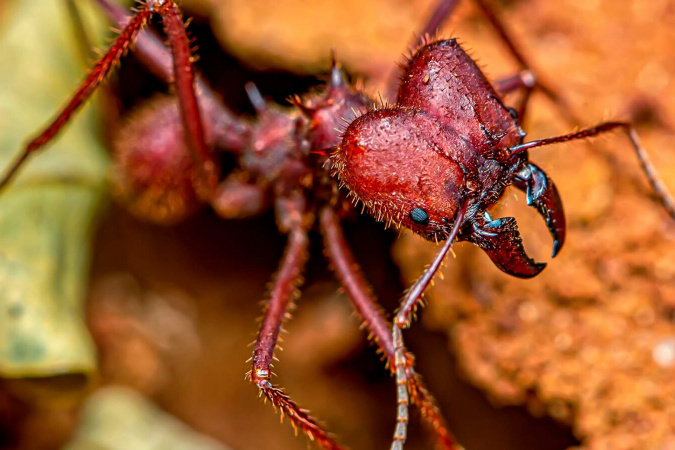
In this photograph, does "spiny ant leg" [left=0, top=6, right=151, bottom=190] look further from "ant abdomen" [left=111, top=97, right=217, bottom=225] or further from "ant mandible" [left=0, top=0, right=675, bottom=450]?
"ant abdomen" [left=111, top=97, right=217, bottom=225]

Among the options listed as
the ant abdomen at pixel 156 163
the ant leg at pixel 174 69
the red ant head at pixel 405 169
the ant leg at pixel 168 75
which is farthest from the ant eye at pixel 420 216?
the ant abdomen at pixel 156 163

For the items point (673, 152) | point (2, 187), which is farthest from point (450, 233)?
point (2, 187)

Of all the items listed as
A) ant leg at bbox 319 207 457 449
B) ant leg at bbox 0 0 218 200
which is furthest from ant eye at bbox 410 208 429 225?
ant leg at bbox 0 0 218 200

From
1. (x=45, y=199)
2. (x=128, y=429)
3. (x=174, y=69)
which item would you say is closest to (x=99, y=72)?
(x=174, y=69)

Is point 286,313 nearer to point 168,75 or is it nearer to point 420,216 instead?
point 420,216

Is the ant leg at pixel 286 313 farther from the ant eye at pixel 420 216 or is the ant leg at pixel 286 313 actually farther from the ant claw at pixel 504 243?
the ant claw at pixel 504 243

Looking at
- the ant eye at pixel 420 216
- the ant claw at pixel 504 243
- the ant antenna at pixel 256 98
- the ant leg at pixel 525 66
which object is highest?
the ant leg at pixel 525 66

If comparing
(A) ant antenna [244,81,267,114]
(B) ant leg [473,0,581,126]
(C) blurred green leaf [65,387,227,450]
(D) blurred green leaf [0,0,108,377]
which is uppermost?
(B) ant leg [473,0,581,126]
